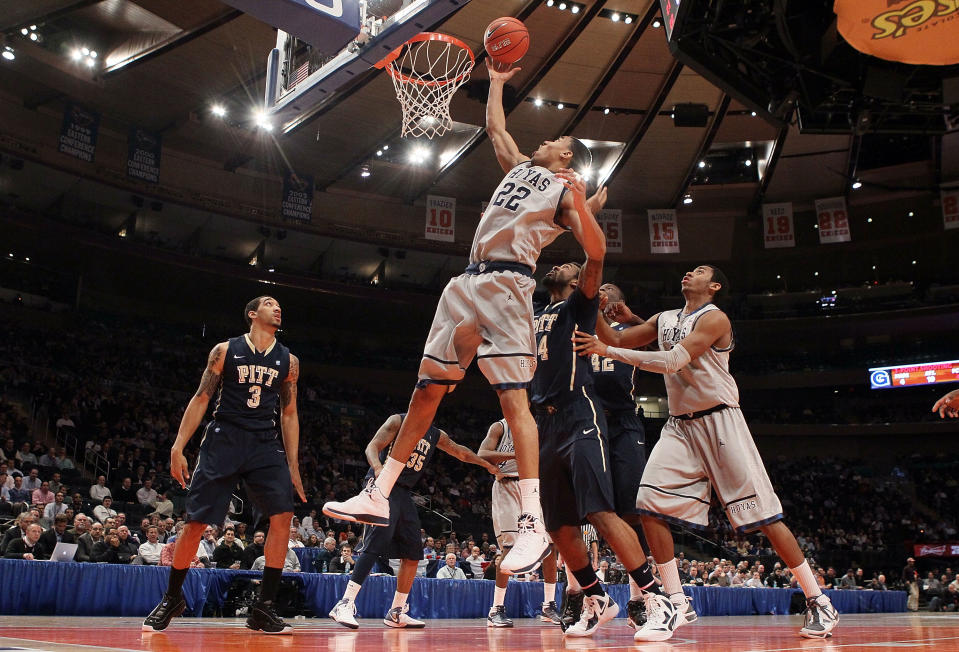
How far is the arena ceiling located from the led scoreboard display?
6.82 metres

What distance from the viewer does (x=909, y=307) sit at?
2892cm

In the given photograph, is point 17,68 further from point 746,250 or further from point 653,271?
point 746,250

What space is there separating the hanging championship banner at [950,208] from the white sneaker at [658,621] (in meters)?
26.0

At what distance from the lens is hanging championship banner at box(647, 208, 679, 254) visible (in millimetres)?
27188

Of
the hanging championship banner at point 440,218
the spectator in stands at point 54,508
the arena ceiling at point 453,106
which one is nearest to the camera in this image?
the spectator in stands at point 54,508

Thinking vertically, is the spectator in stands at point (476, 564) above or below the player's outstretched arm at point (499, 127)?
below

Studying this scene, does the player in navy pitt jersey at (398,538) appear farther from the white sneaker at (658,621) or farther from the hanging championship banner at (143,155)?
the hanging championship banner at (143,155)

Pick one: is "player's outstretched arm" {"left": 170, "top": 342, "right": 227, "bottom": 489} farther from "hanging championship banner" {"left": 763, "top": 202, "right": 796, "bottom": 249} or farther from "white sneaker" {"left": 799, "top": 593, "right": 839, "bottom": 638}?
"hanging championship banner" {"left": 763, "top": 202, "right": 796, "bottom": 249}

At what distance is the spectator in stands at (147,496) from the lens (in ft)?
49.8

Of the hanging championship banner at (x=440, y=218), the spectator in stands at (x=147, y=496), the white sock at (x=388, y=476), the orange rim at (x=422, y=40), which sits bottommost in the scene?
the white sock at (x=388, y=476)

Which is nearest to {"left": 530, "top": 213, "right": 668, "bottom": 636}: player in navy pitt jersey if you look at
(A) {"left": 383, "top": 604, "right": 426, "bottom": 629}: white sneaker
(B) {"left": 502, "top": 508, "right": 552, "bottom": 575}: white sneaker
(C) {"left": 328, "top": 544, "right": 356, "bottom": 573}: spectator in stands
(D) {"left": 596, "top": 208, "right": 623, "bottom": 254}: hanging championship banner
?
(B) {"left": 502, "top": 508, "right": 552, "bottom": 575}: white sneaker

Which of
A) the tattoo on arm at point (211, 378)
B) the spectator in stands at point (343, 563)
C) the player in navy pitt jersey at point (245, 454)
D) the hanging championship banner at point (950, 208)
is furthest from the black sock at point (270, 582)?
the hanging championship banner at point (950, 208)

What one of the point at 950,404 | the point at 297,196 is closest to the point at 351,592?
the point at 950,404

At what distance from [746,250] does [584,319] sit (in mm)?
27955
